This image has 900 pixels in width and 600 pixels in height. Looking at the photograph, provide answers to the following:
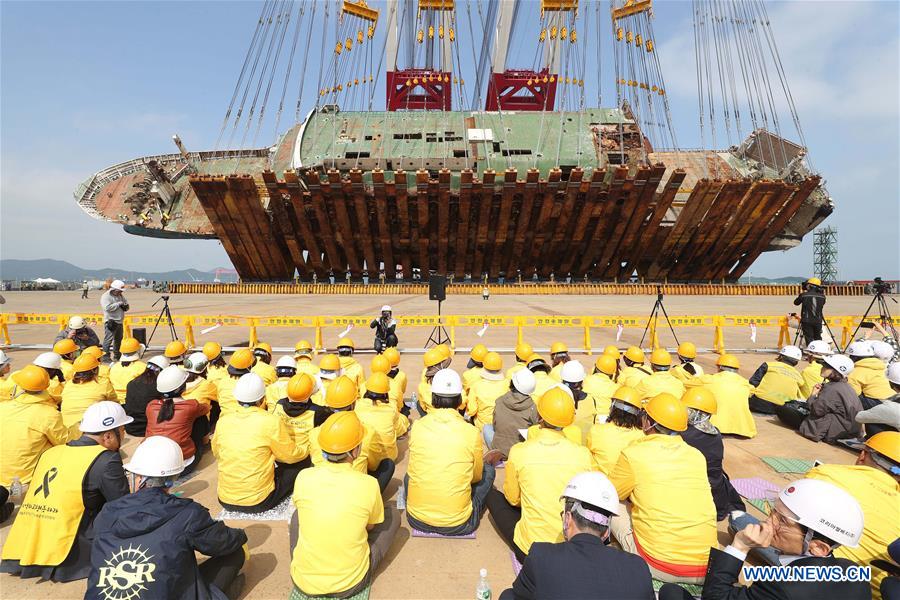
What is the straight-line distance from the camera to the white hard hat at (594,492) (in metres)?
1.92

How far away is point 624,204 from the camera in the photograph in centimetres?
2703

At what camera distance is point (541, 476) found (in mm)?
2762

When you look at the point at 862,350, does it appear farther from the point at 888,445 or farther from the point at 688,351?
the point at 888,445

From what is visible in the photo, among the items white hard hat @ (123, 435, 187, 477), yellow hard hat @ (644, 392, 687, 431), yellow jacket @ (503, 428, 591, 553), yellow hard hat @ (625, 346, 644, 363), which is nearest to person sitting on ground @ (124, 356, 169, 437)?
white hard hat @ (123, 435, 187, 477)

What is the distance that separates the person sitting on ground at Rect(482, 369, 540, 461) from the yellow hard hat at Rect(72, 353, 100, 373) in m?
4.69

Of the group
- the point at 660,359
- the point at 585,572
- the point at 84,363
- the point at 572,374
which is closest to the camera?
the point at 585,572

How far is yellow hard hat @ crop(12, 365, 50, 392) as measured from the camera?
11.8ft

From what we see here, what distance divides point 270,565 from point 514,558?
182 centimetres

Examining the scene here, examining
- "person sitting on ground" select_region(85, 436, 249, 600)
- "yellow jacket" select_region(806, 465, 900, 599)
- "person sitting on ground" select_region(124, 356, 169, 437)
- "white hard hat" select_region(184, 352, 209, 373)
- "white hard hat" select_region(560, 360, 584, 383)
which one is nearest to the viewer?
"person sitting on ground" select_region(85, 436, 249, 600)

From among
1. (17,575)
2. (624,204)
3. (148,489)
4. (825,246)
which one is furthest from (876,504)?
(825,246)

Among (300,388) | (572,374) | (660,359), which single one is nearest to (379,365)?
(300,388)

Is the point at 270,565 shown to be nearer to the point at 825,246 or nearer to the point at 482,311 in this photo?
the point at 482,311

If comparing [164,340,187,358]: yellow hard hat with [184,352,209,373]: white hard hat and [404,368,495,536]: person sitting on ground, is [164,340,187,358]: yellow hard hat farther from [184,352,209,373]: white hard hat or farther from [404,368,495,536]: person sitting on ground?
[404,368,495,536]: person sitting on ground

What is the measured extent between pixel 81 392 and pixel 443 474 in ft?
A: 13.9
